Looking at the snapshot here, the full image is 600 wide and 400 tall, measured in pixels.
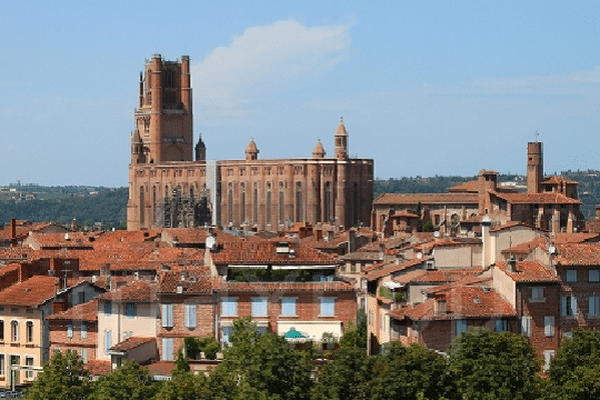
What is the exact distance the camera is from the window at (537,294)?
1844 inches

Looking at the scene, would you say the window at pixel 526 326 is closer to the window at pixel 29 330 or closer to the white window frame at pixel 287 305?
the white window frame at pixel 287 305

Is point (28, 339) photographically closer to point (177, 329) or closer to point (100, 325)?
point (100, 325)

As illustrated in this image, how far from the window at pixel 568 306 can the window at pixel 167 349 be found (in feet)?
40.3

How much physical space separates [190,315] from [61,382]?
5692 mm

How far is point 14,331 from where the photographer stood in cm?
5434

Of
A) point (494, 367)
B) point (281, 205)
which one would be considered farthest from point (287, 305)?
point (281, 205)

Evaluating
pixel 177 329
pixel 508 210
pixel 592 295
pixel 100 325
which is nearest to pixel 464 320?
pixel 592 295

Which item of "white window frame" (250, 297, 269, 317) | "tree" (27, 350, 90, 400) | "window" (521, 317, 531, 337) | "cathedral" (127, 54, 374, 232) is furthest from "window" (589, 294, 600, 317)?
"cathedral" (127, 54, 374, 232)

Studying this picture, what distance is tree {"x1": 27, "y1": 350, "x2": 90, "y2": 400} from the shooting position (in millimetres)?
41531

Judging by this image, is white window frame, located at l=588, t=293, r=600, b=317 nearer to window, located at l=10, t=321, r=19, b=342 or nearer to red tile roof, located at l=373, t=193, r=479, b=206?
window, located at l=10, t=321, r=19, b=342

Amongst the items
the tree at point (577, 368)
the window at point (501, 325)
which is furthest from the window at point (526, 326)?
the tree at point (577, 368)

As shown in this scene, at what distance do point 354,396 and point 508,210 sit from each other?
275 feet

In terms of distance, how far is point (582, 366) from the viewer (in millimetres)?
40312

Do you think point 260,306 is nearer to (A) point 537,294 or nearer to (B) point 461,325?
(B) point 461,325
